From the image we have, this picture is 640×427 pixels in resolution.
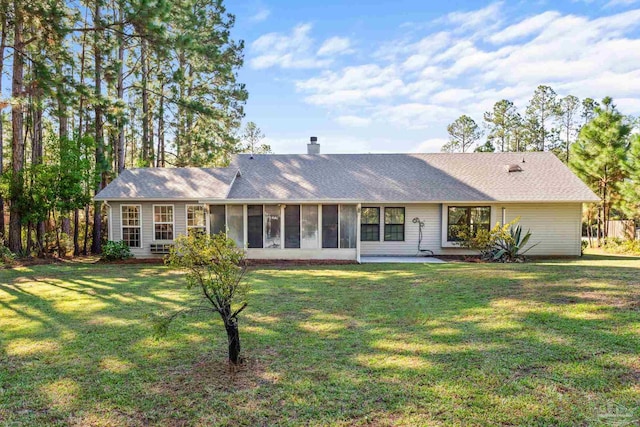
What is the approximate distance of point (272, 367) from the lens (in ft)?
13.1

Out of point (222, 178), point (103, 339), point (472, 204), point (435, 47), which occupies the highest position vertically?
point (435, 47)

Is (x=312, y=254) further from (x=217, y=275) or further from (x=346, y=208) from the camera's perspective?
(x=217, y=275)

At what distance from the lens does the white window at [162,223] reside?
14367mm

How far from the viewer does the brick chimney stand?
752 inches

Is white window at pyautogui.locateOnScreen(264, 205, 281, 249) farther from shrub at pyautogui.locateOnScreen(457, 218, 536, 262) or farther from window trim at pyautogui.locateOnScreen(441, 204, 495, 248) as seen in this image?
shrub at pyautogui.locateOnScreen(457, 218, 536, 262)

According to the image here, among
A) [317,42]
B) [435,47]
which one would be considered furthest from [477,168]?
[317,42]

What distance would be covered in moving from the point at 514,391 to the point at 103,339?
511 cm

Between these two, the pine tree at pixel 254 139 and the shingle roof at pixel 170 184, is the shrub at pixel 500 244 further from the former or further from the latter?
the pine tree at pixel 254 139

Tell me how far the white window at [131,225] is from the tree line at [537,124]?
3243cm

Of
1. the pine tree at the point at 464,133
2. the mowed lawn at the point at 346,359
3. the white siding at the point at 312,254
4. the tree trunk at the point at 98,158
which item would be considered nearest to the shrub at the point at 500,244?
the white siding at the point at 312,254

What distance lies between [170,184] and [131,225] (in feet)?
7.51

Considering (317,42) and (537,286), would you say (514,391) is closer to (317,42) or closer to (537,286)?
(537,286)

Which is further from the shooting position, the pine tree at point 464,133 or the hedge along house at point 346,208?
the pine tree at point 464,133

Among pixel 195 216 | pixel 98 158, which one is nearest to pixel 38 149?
pixel 98 158
